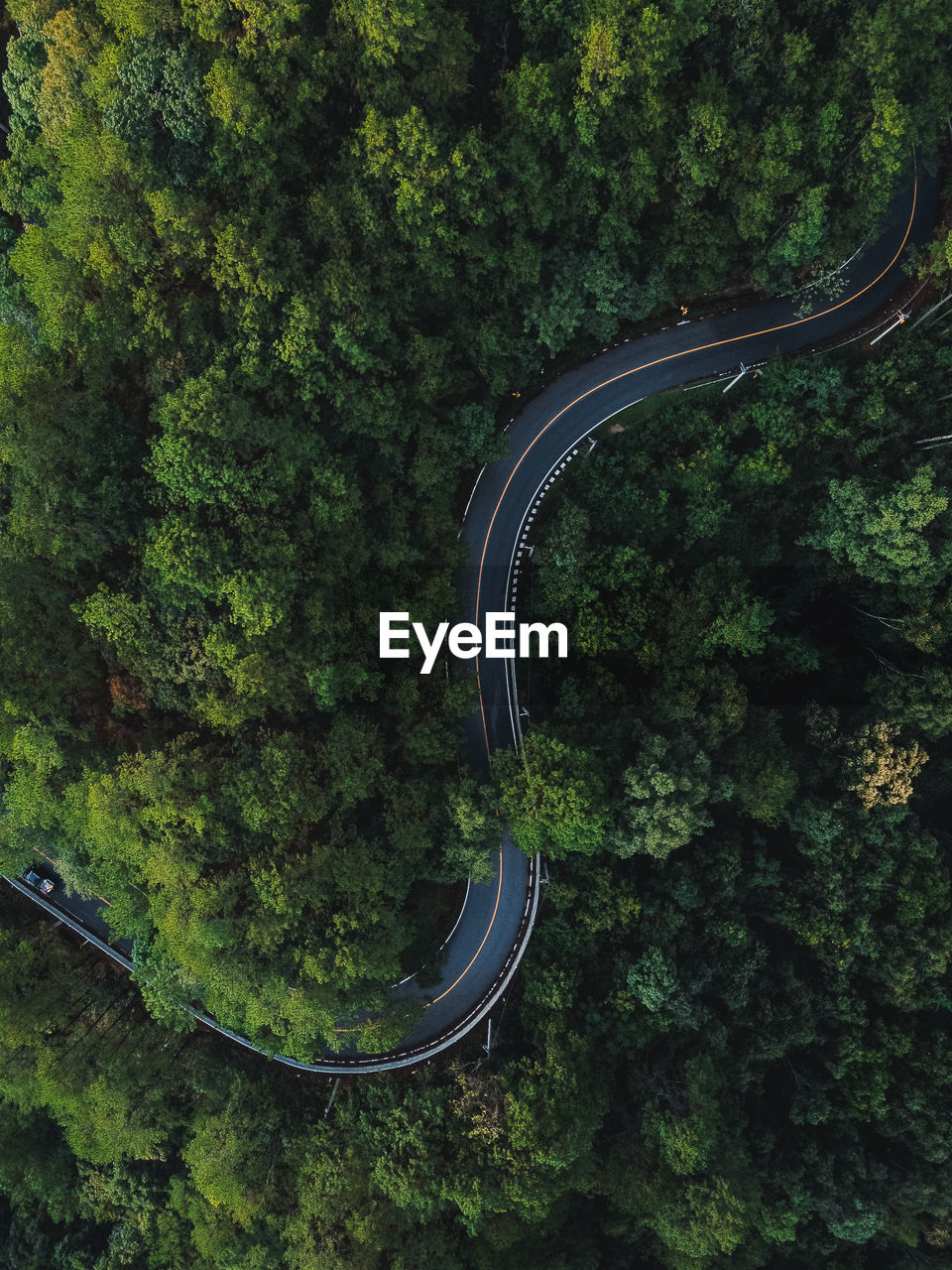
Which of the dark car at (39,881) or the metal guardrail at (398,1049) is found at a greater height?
the dark car at (39,881)

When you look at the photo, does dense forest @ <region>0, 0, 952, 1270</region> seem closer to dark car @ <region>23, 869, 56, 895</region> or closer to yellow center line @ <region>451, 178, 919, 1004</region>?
dark car @ <region>23, 869, 56, 895</region>

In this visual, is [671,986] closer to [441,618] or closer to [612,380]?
[441,618]

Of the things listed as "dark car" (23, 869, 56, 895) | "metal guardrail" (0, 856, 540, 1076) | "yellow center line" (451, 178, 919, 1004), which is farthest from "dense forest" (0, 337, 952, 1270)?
"yellow center line" (451, 178, 919, 1004)

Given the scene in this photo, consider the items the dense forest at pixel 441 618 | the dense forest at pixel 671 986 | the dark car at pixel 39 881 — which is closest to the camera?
the dense forest at pixel 441 618

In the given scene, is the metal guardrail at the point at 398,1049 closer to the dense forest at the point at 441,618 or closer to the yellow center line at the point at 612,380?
the dense forest at the point at 441,618

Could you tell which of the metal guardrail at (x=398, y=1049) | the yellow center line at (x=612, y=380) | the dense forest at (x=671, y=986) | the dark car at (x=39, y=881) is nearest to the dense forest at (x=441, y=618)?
the dense forest at (x=671, y=986)

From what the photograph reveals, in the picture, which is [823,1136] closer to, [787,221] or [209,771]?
[209,771]
